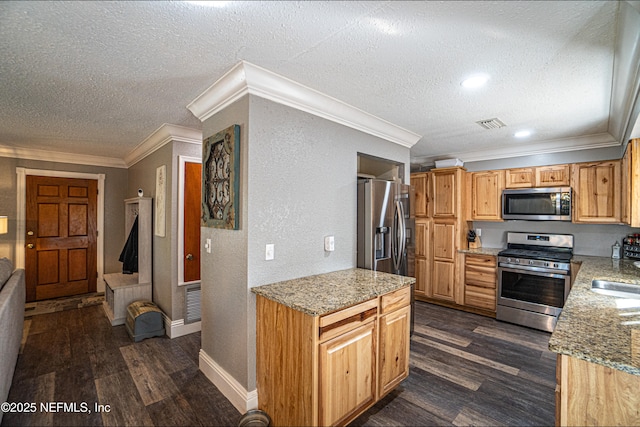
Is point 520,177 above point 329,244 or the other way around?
above

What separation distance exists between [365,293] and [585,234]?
372cm

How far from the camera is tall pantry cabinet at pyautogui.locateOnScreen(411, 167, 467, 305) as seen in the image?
4.41 metres

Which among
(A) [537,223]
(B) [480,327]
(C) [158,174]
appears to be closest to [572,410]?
(B) [480,327]

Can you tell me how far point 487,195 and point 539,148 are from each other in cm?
90

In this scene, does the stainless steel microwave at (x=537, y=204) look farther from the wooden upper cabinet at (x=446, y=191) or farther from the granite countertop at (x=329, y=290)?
the granite countertop at (x=329, y=290)

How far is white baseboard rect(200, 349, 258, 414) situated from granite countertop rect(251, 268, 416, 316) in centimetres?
78

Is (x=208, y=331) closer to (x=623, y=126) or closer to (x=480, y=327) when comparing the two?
(x=480, y=327)

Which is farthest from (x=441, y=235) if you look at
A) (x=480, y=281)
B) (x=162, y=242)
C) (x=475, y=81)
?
(x=162, y=242)


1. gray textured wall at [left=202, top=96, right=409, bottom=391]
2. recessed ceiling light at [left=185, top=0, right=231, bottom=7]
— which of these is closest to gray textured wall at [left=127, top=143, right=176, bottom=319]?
gray textured wall at [left=202, top=96, right=409, bottom=391]

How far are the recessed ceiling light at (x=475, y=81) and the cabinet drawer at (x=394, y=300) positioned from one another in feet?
5.52

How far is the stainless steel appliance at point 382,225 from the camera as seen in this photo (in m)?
2.85

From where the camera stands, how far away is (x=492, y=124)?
3.18 metres

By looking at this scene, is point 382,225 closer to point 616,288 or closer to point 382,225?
point 382,225

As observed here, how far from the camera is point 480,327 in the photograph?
3.70m
